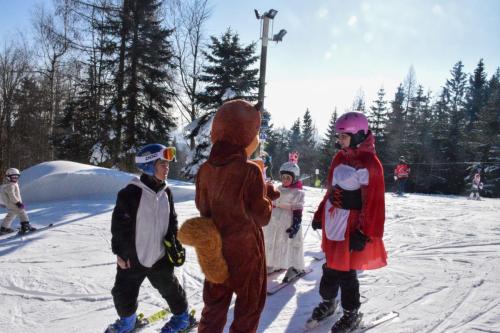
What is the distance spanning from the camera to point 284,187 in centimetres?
435

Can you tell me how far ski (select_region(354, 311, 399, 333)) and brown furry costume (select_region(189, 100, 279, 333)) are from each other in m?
1.43

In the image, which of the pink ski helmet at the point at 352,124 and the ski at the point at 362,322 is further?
the ski at the point at 362,322

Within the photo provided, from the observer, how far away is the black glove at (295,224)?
13.4 feet

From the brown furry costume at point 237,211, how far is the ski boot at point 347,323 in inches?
46.4

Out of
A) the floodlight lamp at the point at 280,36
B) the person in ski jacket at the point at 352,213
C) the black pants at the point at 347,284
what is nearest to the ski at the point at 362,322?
the person in ski jacket at the point at 352,213

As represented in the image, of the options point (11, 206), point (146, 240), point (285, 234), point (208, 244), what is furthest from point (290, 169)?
point (11, 206)

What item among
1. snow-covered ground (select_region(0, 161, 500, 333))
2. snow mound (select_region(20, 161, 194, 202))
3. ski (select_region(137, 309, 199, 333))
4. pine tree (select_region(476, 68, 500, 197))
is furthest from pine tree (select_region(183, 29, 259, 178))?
pine tree (select_region(476, 68, 500, 197))

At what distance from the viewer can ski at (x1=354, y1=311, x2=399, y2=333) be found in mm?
3216

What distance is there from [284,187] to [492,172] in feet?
105

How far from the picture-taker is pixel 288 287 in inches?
169

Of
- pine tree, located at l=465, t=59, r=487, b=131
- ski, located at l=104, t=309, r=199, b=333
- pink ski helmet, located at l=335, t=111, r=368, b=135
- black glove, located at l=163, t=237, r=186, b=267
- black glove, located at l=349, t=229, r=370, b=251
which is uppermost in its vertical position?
pine tree, located at l=465, t=59, r=487, b=131

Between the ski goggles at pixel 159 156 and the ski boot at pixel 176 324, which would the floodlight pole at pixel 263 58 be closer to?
the ski goggles at pixel 159 156

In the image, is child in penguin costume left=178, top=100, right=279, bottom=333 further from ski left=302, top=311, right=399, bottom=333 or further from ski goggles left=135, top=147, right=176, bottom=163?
ski left=302, top=311, right=399, bottom=333

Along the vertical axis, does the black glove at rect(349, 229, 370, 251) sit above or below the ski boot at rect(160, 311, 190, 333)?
above
